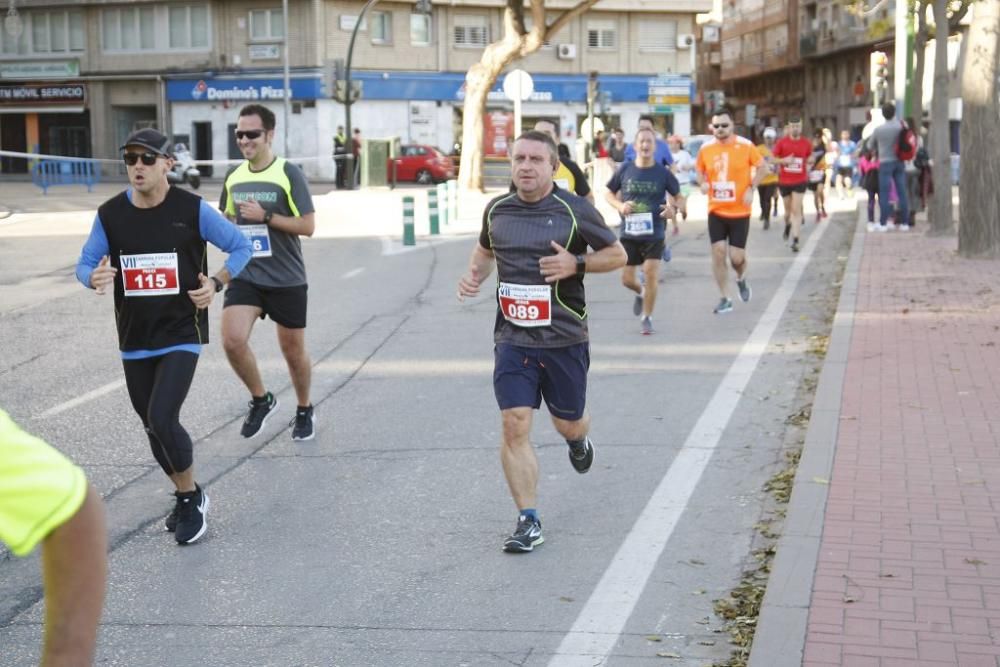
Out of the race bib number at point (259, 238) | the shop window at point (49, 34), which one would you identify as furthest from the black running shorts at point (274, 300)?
the shop window at point (49, 34)

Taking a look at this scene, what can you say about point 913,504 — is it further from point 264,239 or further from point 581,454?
point 264,239

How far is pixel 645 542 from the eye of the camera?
660cm

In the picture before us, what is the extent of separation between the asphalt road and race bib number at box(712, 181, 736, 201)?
1096mm

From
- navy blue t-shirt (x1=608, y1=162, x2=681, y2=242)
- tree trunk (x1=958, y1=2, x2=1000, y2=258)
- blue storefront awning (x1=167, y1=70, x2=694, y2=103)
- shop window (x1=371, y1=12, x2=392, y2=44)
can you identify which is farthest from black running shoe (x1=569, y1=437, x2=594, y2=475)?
shop window (x1=371, y1=12, x2=392, y2=44)

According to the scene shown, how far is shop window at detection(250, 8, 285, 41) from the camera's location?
199ft

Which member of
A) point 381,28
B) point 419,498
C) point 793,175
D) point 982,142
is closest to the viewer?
point 419,498

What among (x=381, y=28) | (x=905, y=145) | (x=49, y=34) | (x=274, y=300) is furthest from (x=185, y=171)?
(x=274, y=300)

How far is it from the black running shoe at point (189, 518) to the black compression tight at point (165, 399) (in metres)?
0.14

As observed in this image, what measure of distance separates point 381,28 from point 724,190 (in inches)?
1949

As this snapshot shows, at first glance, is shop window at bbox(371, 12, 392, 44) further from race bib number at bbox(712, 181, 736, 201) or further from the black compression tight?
the black compression tight

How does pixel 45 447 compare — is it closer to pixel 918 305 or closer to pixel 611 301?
pixel 918 305

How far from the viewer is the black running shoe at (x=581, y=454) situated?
7023 millimetres

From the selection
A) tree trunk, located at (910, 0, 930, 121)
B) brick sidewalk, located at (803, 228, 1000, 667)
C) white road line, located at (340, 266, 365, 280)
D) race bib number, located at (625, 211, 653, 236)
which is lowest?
brick sidewalk, located at (803, 228, 1000, 667)

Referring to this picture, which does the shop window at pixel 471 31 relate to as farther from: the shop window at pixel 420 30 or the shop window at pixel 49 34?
the shop window at pixel 49 34
